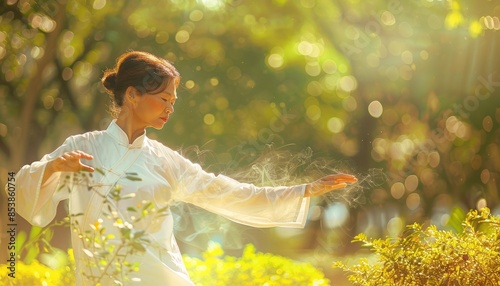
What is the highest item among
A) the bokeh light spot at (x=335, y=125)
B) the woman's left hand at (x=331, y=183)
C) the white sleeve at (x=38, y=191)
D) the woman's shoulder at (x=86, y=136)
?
the bokeh light spot at (x=335, y=125)

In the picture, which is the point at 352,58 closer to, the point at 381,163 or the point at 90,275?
the point at 381,163

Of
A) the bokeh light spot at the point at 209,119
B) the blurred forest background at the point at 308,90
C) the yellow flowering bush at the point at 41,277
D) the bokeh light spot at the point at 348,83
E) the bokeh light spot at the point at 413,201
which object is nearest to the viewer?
the yellow flowering bush at the point at 41,277

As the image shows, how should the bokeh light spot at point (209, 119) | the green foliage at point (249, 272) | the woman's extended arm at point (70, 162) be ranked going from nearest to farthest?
the woman's extended arm at point (70, 162) < the green foliage at point (249, 272) < the bokeh light spot at point (209, 119)

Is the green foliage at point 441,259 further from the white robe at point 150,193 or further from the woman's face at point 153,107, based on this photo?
the woman's face at point 153,107

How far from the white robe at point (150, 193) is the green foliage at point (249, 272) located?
0.80m

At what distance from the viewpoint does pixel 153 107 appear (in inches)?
104

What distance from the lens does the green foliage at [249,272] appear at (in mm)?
3588

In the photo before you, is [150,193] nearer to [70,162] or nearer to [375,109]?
[70,162]

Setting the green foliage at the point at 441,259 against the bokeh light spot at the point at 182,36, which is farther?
the bokeh light spot at the point at 182,36

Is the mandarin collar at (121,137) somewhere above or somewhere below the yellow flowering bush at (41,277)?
above

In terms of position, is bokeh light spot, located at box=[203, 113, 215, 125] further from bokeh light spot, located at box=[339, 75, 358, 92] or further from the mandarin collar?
the mandarin collar

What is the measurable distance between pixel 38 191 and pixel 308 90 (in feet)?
10.8

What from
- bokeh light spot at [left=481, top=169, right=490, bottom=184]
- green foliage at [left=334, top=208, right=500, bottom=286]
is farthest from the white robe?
bokeh light spot at [left=481, top=169, right=490, bottom=184]

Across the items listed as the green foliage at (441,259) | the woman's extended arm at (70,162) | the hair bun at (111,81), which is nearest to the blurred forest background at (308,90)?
the green foliage at (441,259)
